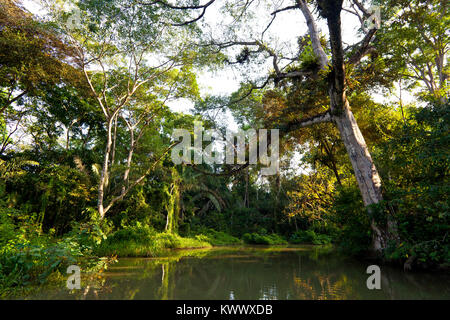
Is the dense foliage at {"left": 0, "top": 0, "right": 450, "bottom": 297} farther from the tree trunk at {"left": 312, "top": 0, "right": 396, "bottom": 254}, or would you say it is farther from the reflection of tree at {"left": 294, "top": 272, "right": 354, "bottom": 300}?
the reflection of tree at {"left": 294, "top": 272, "right": 354, "bottom": 300}

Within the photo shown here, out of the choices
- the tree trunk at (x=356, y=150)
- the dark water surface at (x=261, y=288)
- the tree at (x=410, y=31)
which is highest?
the tree at (x=410, y=31)

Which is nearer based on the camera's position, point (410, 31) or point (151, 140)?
point (410, 31)

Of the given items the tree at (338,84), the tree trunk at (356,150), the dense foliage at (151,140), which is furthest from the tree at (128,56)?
the tree trunk at (356,150)

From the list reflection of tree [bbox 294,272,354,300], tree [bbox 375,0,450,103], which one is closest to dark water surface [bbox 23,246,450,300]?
reflection of tree [bbox 294,272,354,300]

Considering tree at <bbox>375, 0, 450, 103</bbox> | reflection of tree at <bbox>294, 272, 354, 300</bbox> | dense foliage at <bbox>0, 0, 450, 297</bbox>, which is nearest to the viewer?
reflection of tree at <bbox>294, 272, 354, 300</bbox>

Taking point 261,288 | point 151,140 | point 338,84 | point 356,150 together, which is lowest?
point 261,288

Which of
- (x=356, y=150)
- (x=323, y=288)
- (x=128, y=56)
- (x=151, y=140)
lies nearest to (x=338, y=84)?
(x=356, y=150)

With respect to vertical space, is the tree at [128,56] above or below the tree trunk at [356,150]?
above

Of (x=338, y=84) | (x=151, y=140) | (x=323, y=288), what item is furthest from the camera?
(x=151, y=140)

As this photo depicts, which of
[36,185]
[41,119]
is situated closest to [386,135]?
[36,185]

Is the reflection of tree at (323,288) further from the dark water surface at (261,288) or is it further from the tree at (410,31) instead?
the tree at (410,31)

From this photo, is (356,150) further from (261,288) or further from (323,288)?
(261,288)

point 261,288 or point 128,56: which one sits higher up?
point 128,56
